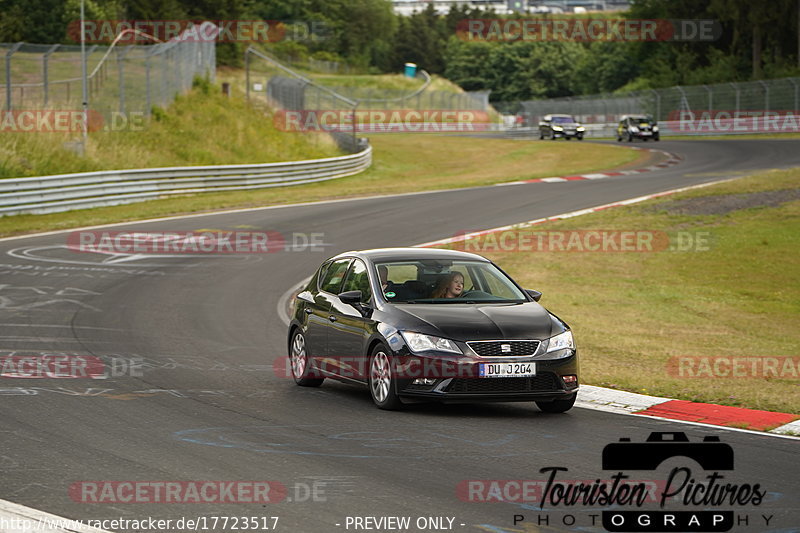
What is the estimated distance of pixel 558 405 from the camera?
10188 mm

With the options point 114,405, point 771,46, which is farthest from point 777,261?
point 771,46

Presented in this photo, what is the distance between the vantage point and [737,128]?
66438mm

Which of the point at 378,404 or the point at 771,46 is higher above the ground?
the point at 771,46

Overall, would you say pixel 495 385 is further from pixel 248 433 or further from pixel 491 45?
pixel 491 45

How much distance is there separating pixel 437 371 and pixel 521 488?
2.70 m

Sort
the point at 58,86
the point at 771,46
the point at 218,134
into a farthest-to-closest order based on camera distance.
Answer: the point at 771,46, the point at 218,134, the point at 58,86

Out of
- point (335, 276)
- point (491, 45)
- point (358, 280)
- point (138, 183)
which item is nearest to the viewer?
point (358, 280)

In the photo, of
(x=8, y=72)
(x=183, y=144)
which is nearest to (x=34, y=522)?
(x=8, y=72)

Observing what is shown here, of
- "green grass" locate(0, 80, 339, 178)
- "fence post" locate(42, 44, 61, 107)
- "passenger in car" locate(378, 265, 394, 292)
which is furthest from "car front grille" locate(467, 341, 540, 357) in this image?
"fence post" locate(42, 44, 61, 107)

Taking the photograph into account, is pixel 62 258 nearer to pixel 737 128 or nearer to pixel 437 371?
pixel 437 371

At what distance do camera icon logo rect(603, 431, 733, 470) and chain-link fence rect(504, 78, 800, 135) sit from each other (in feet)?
192

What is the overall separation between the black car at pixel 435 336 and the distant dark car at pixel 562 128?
195 feet

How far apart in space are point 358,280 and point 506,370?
2229 millimetres

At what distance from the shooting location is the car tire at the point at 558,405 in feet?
33.2
